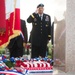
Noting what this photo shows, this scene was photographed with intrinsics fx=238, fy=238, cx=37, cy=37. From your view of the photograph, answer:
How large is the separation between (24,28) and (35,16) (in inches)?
8.2

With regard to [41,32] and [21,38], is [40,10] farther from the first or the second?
[21,38]

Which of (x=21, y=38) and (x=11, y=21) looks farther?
(x=21, y=38)

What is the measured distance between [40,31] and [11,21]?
1.31 feet

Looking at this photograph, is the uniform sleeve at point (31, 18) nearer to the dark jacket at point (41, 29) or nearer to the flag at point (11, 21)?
the dark jacket at point (41, 29)

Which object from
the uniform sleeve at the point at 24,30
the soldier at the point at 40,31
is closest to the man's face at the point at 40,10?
the soldier at the point at 40,31

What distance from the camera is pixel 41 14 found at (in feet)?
9.46

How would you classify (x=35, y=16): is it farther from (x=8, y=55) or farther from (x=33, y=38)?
(x=8, y=55)

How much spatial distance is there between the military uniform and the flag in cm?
22

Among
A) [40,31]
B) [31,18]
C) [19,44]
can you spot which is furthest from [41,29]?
[19,44]

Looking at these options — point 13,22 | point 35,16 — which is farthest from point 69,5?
point 13,22

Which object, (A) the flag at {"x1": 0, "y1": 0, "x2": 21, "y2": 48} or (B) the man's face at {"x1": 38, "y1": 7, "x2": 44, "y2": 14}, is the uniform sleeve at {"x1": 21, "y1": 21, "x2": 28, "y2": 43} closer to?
(A) the flag at {"x1": 0, "y1": 0, "x2": 21, "y2": 48}

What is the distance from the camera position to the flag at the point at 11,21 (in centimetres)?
260

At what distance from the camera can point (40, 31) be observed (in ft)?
9.47

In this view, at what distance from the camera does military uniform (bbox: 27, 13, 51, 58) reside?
2.87 m
